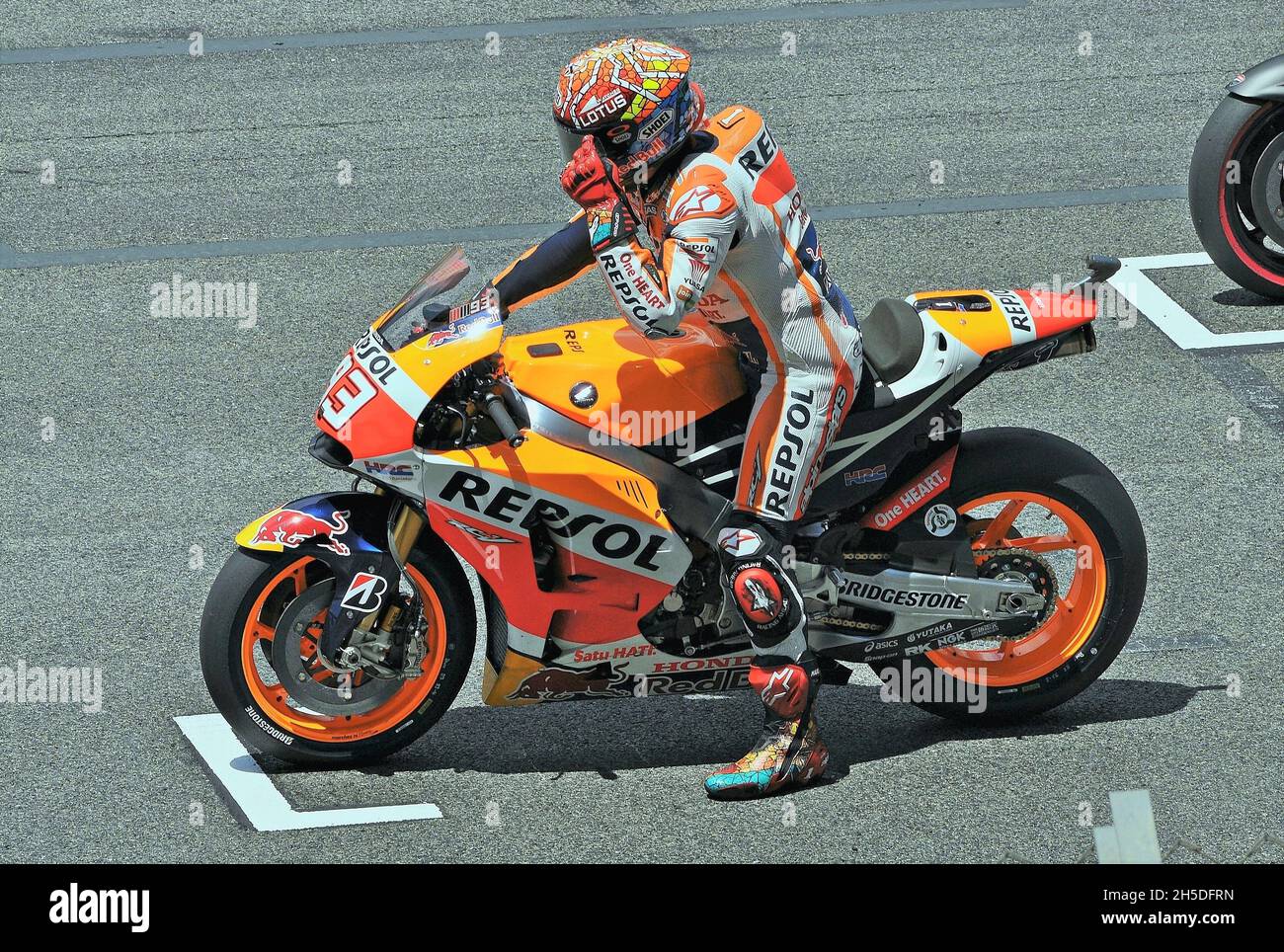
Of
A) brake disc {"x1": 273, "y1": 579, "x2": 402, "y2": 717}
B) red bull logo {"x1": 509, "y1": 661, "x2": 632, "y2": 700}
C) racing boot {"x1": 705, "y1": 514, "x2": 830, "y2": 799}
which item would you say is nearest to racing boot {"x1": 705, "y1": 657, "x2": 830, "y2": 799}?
racing boot {"x1": 705, "y1": 514, "x2": 830, "y2": 799}

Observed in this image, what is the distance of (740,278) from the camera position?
5.52 meters

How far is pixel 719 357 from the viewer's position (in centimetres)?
577

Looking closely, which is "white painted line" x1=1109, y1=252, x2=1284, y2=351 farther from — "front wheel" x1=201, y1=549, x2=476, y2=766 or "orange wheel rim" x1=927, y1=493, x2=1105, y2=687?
"front wheel" x1=201, y1=549, x2=476, y2=766

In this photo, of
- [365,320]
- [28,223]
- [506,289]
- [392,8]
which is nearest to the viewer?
[506,289]

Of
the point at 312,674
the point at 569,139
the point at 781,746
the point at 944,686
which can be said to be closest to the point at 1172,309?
the point at 944,686

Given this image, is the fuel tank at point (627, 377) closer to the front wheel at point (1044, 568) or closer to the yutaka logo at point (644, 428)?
the yutaka logo at point (644, 428)

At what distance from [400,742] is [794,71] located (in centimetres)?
757

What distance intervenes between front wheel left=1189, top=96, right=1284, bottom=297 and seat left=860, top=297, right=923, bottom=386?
12.9 feet

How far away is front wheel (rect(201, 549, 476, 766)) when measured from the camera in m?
5.66

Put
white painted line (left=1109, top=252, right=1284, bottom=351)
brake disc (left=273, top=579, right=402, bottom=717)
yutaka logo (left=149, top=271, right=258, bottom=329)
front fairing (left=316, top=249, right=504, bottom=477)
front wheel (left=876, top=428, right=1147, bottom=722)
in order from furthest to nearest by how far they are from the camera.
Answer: yutaka logo (left=149, top=271, right=258, bottom=329) < white painted line (left=1109, top=252, right=1284, bottom=351) < front wheel (left=876, top=428, right=1147, bottom=722) < brake disc (left=273, top=579, right=402, bottom=717) < front fairing (left=316, top=249, right=504, bottom=477)

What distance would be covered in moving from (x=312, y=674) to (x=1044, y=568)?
Answer: 240 cm

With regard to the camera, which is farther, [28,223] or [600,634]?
[28,223]

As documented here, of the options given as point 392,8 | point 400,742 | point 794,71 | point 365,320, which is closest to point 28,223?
point 365,320

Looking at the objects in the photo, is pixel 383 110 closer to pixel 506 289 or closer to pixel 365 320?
pixel 365 320
